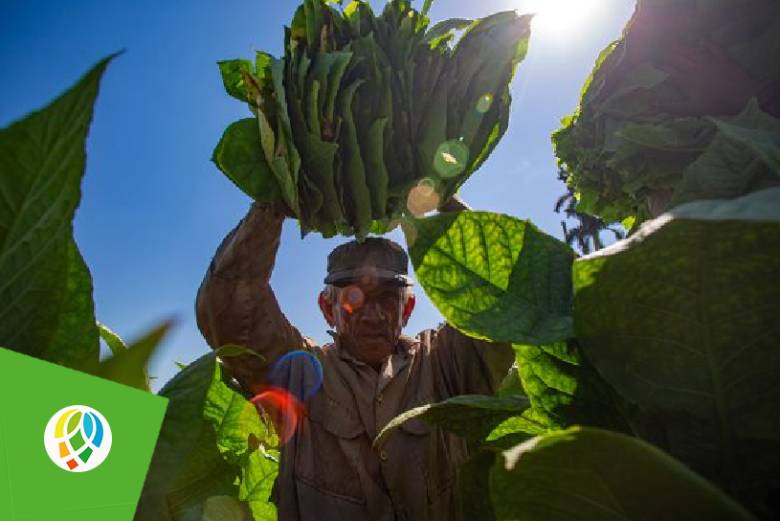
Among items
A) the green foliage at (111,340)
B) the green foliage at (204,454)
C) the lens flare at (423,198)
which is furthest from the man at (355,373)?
the green foliage at (111,340)

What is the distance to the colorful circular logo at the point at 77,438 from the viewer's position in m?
0.34

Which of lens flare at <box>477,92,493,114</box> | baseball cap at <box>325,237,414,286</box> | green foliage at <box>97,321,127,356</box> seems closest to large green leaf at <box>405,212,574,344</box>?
green foliage at <box>97,321,127,356</box>

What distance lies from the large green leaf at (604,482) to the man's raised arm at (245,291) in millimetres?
2403

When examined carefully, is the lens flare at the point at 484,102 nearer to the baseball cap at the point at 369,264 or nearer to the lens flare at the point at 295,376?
the baseball cap at the point at 369,264

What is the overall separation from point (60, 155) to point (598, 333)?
0.34 m

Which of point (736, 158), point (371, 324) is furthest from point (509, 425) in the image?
point (371, 324)

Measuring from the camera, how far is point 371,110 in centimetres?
142

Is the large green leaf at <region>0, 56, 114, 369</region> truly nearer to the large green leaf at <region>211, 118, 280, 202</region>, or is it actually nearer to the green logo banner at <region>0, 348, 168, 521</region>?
the green logo banner at <region>0, 348, 168, 521</region>

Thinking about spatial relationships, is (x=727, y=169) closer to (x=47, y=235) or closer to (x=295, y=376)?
(x=47, y=235)

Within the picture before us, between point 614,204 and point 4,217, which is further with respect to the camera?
point 614,204

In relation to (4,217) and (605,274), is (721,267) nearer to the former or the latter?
(605,274)

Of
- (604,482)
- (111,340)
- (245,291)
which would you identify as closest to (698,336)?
(604,482)

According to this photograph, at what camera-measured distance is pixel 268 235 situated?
2.85 metres

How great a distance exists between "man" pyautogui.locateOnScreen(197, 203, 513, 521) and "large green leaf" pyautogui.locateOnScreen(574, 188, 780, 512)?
2.42 metres
